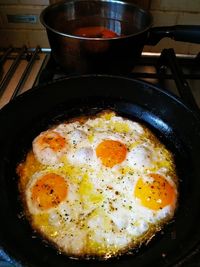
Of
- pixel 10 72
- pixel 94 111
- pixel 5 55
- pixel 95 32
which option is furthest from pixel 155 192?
pixel 5 55

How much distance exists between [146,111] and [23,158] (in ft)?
1.75

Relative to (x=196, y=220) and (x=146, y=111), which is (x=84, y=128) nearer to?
(x=146, y=111)

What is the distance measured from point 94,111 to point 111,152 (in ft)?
0.80

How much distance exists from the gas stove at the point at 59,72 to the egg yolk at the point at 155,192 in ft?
1.27

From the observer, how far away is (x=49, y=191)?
881 millimetres

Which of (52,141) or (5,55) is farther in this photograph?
(5,55)

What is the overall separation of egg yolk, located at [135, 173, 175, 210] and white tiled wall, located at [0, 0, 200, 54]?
102 centimetres

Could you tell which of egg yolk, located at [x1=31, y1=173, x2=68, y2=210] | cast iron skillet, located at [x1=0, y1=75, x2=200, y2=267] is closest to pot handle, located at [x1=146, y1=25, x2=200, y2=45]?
cast iron skillet, located at [x1=0, y1=75, x2=200, y2=267]

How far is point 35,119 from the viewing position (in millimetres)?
1063

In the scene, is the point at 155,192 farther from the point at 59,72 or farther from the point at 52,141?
the point at 59,72

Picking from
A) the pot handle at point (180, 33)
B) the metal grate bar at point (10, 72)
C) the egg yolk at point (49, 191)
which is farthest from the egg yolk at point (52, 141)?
the pot handle at point (180, 33)

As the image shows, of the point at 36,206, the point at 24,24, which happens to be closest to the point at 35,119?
the point at 36,206

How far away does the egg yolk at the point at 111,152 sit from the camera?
3.25 feet

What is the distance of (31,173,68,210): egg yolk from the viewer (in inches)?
33.9
